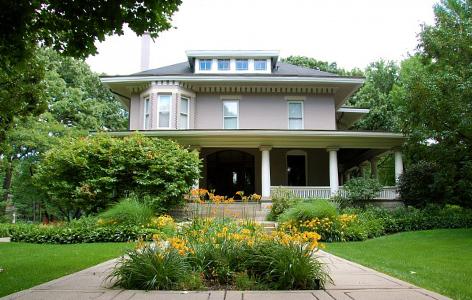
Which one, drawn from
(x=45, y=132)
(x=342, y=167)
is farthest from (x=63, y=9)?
(x=342, y=167)

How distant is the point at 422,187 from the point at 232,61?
11.2m

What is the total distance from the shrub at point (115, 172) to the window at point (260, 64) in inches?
321

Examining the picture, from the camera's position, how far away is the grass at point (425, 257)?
18.4 ft

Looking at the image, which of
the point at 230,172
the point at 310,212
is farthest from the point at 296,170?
the point at 310,212

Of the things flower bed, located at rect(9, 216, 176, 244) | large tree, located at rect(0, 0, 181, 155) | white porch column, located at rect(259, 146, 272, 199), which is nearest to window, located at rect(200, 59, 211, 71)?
white porch column, located at rect(259, 146, 272, 199)

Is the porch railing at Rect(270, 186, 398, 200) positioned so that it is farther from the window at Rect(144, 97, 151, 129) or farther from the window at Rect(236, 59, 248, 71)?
the window at Rect(236, 59, 248, 71)

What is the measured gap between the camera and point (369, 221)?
13.3 meters

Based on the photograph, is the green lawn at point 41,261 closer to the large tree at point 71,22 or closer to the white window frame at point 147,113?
the large tree at point 71,22

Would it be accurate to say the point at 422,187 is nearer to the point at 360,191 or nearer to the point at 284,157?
the point at 360,191

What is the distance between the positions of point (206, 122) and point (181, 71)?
353 centimetres

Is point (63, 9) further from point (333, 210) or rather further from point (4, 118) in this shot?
point (333, 210)

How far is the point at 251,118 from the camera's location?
2055 cm

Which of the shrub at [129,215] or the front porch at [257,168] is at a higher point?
the front porch at [257,168]

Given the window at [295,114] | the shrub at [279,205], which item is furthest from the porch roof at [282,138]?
the shrub at [279,205]
